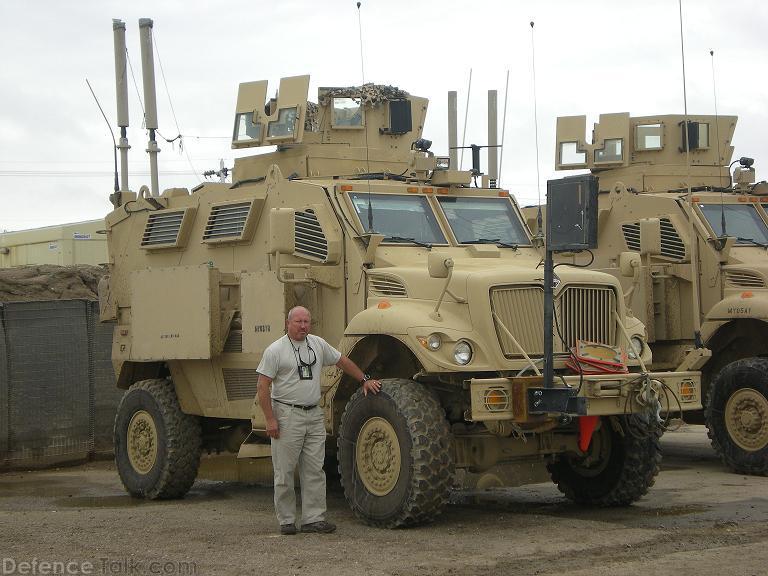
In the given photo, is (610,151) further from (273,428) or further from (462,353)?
(273,428)

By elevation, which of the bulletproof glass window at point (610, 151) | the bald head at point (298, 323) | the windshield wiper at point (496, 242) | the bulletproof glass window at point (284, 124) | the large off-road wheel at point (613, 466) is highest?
the bulletproof glass window at point (610, 151)

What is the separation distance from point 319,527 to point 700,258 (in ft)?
21.5

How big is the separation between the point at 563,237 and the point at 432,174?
320 centimetres

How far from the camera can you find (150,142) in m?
16.0

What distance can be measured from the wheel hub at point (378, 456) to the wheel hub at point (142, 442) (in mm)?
3281

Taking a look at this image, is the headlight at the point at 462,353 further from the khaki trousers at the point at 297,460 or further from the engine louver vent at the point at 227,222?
the engine louver vent at the point at 227,222

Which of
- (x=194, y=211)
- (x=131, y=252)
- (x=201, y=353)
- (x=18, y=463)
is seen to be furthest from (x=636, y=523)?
(x=18, y=463)

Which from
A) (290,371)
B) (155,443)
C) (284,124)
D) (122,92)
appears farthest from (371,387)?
(122,92)

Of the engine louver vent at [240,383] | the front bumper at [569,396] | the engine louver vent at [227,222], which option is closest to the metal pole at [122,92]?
the engine louver vent at [227,222]

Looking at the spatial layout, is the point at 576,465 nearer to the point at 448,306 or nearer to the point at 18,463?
the point at 448,306

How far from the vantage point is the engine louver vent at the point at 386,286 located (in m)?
10.4

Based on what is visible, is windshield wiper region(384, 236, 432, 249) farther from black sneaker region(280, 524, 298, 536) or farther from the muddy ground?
black sneaker region(280, 524, 298, 536)

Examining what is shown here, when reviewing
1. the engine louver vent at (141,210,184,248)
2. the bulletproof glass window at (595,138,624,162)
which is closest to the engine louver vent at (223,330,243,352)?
the engine louver vent at (141,210,184,248)

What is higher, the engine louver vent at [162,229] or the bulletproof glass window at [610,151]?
the bulletproof glass window at [610,151]
